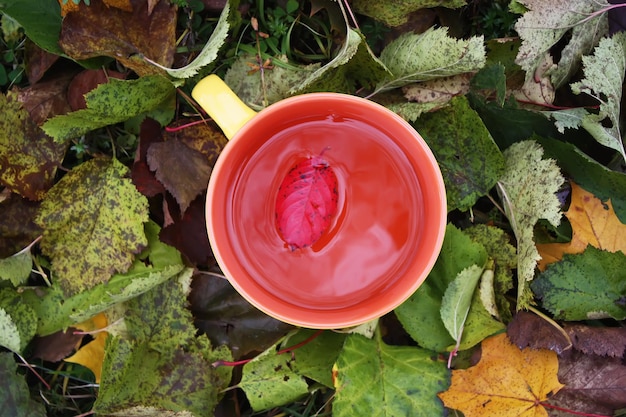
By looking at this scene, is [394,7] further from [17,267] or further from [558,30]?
[17,267]

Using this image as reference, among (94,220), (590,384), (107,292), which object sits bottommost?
(590,384)

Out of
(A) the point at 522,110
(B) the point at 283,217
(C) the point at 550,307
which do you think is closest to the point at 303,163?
(B) the point at 283,217

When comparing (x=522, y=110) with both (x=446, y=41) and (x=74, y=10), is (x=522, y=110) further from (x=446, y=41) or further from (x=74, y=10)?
(x=74, y=10)

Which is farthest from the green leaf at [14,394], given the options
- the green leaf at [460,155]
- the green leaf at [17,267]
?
the green leaf at [460,155]

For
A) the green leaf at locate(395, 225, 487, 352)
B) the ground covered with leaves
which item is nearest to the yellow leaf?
the ground covered with leaves

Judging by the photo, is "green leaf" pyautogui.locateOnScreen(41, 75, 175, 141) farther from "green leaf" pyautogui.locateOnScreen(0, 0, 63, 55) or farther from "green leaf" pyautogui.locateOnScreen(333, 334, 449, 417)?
"green leaf" pyautogui.locateOnScreen(333, 334, 449, 417)

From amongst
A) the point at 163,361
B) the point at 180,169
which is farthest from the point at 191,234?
the point at 163,361
